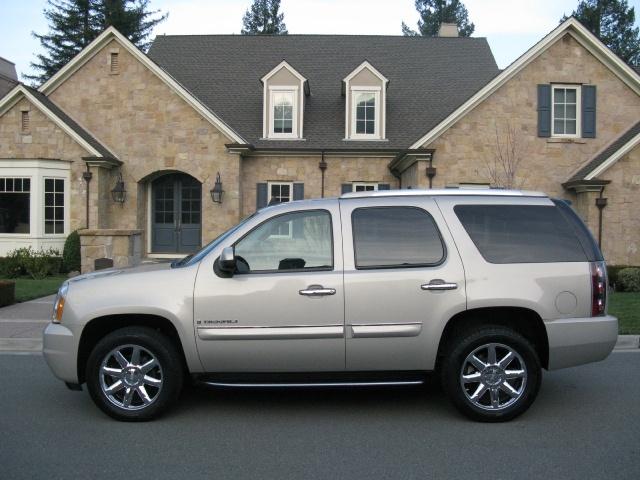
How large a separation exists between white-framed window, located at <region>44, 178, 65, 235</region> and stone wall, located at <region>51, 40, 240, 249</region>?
1253 mm

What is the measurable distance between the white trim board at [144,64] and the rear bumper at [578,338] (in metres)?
15.2

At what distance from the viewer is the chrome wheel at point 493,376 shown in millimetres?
5402

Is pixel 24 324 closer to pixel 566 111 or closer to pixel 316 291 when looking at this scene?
pixel 316 291

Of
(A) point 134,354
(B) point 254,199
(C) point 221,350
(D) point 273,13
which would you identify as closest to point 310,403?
(C) point 221,350

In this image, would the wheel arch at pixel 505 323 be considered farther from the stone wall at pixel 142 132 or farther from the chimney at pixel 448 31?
the chimney at pixel 448 31

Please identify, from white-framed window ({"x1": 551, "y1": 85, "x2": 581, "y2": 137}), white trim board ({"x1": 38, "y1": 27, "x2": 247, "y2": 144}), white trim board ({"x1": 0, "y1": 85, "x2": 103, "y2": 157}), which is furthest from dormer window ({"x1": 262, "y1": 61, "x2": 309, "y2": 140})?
white-framed window ({"x1": 551, "y1": 85, "x2": 581, "y2": 137})

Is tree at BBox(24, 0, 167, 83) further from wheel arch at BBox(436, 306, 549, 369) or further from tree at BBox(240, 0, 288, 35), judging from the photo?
wheel arch at BBox(436, 306, 549, 369)

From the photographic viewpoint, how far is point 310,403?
19.8ft

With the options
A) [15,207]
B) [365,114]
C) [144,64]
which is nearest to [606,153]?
[365,114]

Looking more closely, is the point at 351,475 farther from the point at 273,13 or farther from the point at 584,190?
the point at 273,13

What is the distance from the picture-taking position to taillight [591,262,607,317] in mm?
5500

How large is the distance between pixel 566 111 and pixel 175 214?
12.6m

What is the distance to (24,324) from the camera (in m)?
10.2

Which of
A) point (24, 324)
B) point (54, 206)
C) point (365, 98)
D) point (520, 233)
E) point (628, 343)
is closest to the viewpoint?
point (520, 233)
